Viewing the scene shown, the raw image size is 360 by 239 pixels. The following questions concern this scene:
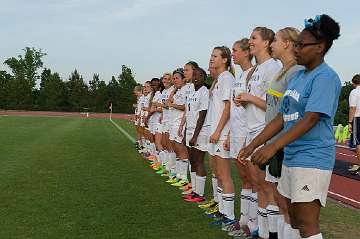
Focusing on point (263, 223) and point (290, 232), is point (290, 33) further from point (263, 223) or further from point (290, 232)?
point (263, 223)

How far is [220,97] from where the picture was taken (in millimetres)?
6441

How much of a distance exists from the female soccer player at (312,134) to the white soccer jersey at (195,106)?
3996 millimetres

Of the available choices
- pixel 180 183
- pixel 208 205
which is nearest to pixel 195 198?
pixel 208 205

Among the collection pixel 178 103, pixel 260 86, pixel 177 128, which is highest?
pixel 260 86

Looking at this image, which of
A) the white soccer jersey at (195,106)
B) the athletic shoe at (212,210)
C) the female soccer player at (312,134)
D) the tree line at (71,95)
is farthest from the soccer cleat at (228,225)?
the tree line at (71,95)

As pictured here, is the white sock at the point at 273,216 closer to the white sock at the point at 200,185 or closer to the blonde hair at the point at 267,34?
the blonde hair at the point at 267,34

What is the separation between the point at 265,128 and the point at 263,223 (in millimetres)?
1796

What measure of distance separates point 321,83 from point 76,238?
11.3ft

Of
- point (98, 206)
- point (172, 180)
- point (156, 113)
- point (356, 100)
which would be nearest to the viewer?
point (98, 206)

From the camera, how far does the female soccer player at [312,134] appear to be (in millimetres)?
3465

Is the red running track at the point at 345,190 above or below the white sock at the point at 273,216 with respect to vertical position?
below

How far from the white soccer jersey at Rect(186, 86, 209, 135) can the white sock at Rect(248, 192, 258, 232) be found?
1964mm

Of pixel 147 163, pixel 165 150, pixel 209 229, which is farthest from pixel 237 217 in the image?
pixel 147 163

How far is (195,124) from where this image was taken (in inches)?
320
